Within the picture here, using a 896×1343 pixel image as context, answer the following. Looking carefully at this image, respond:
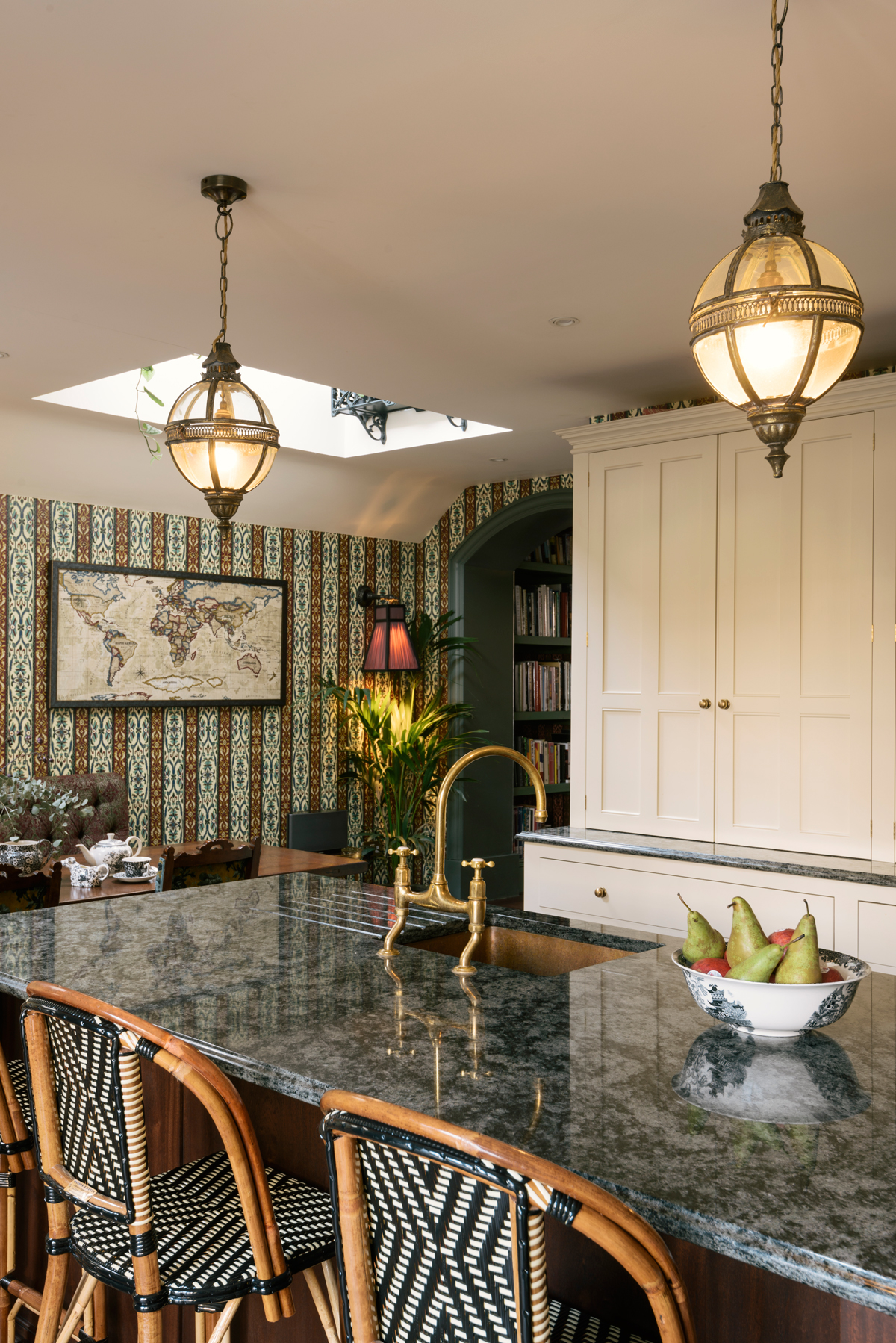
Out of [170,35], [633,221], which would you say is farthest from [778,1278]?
[633,221]

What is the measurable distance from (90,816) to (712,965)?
3.90 metres

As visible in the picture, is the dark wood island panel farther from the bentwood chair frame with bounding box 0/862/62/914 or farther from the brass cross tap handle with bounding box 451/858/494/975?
the bentwood chair frame with bounding box 0/862/62/914

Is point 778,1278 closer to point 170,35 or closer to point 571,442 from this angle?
point 170,35

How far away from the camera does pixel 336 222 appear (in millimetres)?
2633

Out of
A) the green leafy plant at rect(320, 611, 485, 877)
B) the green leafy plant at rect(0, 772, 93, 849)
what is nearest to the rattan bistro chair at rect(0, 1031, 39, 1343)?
the green leafy plant at rect(0, 772, 93, 849)

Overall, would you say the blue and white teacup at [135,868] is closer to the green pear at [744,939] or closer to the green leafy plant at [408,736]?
the green leafy plant at [408,736]

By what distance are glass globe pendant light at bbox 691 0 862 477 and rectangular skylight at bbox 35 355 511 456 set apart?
9.62ft

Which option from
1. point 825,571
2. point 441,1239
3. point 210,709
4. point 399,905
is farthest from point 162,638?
point 441,1239

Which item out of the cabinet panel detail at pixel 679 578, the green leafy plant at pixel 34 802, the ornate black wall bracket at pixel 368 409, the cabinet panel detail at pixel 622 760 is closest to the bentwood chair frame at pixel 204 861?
the green leafy plant at pixel 34 802

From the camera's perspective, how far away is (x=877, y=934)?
329cm

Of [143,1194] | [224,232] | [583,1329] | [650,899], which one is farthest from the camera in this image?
[650,899]

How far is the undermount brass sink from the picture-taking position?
7.61 ft

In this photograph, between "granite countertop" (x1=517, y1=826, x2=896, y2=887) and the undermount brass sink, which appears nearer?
the undermount brass sink

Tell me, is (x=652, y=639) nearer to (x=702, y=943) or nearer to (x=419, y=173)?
(x=419, y=173)
